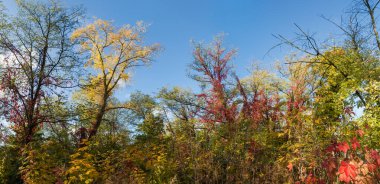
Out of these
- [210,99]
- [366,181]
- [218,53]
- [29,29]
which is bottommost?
[366,181]

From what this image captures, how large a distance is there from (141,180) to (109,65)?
15142 millimetres

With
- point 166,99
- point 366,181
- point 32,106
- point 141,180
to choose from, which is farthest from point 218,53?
point 366,181

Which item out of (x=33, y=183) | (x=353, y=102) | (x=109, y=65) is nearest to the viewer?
(x=33, y=183)

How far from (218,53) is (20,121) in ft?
41.3

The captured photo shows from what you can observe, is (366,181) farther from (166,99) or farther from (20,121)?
(166,99)

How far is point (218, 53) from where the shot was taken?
771 inches

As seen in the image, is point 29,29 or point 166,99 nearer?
point 29,29

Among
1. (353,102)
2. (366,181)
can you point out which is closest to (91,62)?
(353,102)

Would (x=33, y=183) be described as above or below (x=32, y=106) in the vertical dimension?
below

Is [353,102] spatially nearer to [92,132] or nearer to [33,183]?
[33,183]

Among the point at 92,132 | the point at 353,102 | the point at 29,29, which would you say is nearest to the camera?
the point at 353,102

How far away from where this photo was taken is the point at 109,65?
21328 mm

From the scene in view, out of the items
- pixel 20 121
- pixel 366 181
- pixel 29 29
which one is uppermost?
pixel 29 29

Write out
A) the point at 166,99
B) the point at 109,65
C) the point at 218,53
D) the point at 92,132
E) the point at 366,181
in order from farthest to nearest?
the point at 166,99, the point at 109,65, the point at 218,53, the point at 92,132, the point at 366,181
